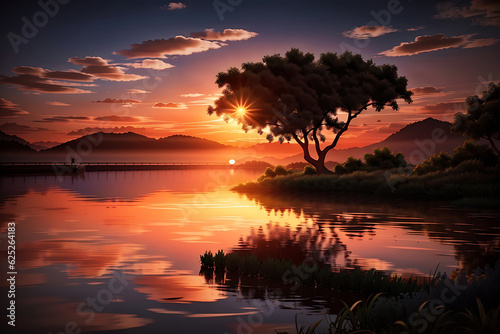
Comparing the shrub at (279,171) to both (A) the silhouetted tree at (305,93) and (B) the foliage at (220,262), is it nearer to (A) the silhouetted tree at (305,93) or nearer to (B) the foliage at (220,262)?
(A) the silhouetted tree at (305,93)

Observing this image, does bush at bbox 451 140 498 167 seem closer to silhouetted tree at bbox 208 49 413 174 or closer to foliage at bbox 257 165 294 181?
silhouetted tree at bbox 208 49 413 174

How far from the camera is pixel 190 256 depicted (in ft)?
51.0

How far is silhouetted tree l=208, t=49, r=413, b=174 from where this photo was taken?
5306 centimetres

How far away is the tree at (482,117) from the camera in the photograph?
140 feet

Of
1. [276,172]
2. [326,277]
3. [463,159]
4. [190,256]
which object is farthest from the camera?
[276,172]

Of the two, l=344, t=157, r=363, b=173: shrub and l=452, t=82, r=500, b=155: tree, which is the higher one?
l=452, t=82, r=500, b=155: tree

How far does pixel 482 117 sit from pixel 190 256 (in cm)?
3494

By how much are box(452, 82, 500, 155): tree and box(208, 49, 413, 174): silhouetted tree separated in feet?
40.7

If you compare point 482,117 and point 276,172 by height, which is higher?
point 482,117

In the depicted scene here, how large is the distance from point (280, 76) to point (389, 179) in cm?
1763

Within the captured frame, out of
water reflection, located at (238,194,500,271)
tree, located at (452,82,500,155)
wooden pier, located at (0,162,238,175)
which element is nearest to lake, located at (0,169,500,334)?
water reflection, located at (238,194,500,271)

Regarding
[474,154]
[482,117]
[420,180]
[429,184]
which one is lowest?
[429,184]

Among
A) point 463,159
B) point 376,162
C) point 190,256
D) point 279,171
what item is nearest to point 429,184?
point 463,159

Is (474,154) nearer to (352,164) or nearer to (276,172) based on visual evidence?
(352,164)
